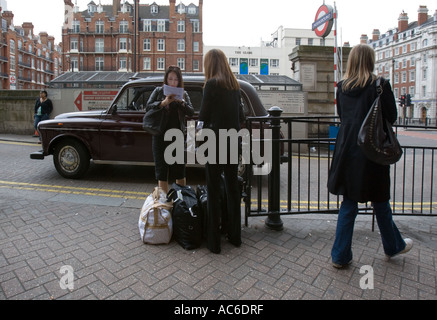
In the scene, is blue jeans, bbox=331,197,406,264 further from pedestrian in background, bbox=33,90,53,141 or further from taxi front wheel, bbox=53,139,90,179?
pedestrian in background, bbox=33,90,53,141

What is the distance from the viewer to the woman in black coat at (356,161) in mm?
2756

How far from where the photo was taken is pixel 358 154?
2783mm

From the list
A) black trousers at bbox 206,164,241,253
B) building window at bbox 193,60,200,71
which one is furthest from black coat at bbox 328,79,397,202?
building window at bbox 193,60,200,71

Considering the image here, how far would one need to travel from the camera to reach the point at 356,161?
9.18 feet

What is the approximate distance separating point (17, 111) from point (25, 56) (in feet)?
265

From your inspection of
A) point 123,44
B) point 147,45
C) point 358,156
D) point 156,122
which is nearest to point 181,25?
point 147,45

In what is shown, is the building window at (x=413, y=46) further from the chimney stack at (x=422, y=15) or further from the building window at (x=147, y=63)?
the building window at (x=147, y=63)

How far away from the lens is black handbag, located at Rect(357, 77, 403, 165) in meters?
2.62

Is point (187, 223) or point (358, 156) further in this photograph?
point (187, 223)

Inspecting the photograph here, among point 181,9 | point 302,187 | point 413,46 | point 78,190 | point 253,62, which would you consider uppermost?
point 181,9

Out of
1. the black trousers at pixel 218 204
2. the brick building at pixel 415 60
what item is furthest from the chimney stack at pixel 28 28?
the black trousers at pixel 218 204

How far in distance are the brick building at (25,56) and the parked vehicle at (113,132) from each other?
59.6m

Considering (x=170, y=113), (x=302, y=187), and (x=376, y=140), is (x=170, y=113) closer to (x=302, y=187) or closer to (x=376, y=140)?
(x=376, y=140)
